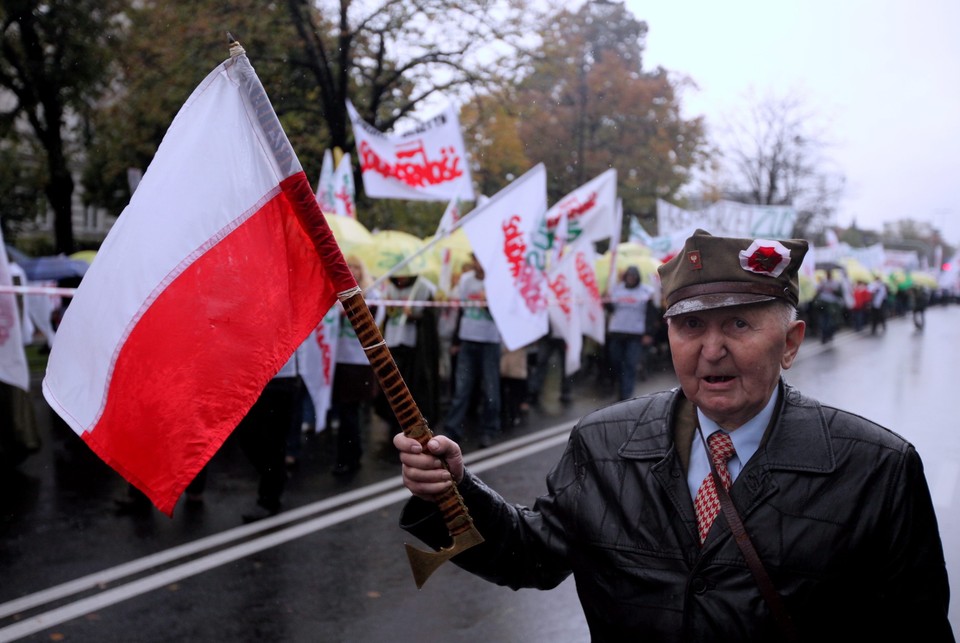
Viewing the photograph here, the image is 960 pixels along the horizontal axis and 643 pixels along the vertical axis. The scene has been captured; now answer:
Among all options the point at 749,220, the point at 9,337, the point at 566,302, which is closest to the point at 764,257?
the point at 9,337

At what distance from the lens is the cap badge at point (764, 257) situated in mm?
1928

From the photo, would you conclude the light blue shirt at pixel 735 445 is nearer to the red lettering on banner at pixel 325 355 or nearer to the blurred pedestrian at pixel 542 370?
the red lettering on banner at pixel 325 355

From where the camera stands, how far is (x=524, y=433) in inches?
392

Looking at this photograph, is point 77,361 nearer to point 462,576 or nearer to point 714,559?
point 714,559

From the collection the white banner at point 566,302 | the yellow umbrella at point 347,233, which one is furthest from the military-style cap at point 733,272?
the white banner at point 566,302

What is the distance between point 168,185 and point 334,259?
18.8 inches

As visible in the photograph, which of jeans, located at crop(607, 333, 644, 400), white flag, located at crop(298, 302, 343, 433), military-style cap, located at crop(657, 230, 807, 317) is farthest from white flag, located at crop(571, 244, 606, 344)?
military-style cap, located at crop(657, 230, 807, 317)

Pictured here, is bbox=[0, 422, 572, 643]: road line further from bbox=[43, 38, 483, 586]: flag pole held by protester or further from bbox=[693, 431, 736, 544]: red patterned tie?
bbox=[693, 431, 736, 544]: red patterned tie

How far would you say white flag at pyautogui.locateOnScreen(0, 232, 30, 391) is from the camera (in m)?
6.15

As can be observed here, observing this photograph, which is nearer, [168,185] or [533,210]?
[168,185]

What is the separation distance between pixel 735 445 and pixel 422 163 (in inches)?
324

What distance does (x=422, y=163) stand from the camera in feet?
32.3

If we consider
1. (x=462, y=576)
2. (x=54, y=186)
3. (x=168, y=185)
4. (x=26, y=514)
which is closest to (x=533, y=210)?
(x=462, y=576)

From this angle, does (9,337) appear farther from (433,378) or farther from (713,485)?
(713,485)
